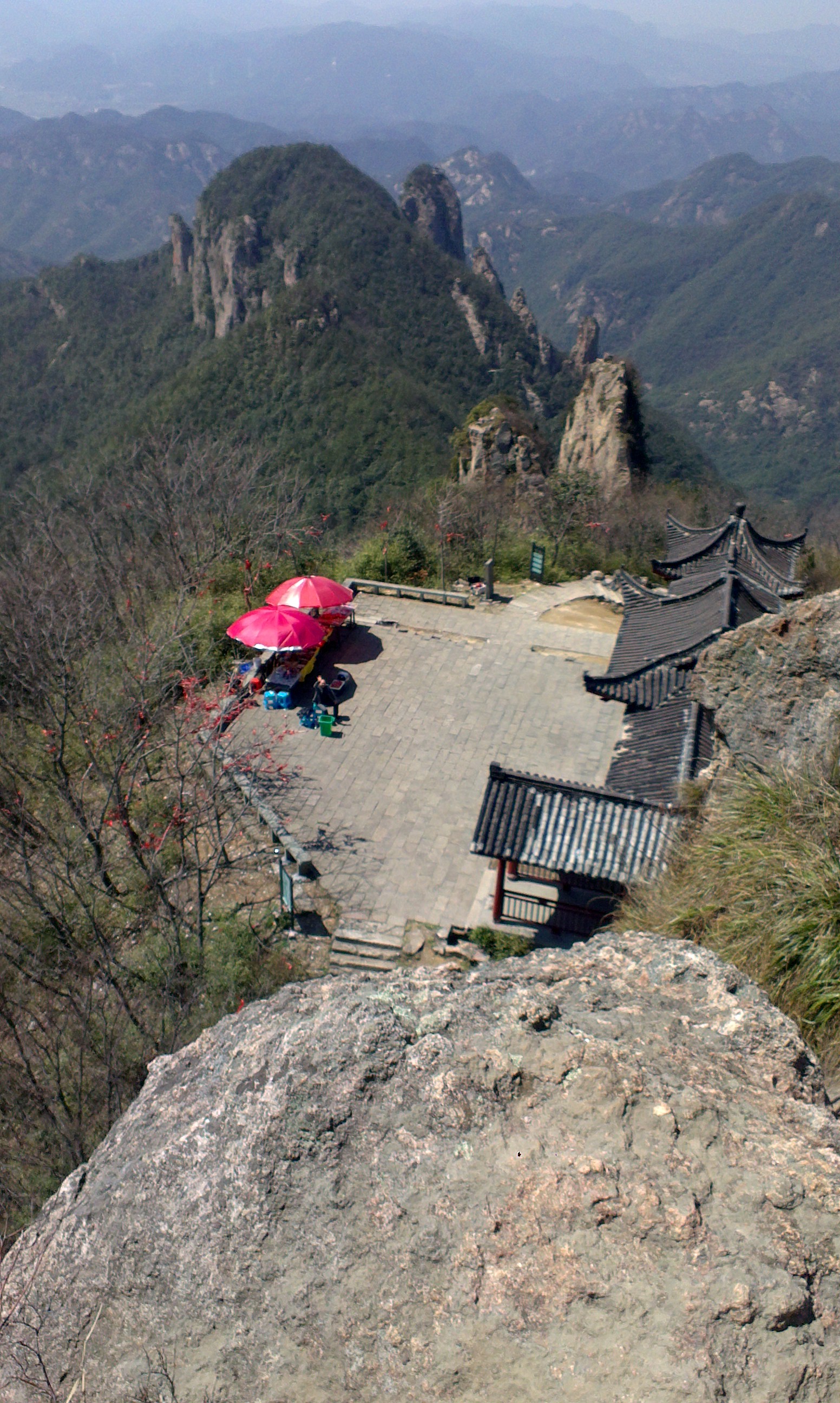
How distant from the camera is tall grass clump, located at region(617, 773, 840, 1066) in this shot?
4.66 meters

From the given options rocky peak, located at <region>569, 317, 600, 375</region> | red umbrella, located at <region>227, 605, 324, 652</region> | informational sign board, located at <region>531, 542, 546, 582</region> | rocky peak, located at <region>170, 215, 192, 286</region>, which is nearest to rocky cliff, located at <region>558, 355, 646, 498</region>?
informational sign board, located at <region>531, 542, 546, 582</region>

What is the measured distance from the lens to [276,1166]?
11.0 feet

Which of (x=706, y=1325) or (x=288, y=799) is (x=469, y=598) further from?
(x=706, y=1325)

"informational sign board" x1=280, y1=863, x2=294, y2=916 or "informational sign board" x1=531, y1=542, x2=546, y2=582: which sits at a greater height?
"informational sign board" x1=531, y1=542, x2=546, y2=582

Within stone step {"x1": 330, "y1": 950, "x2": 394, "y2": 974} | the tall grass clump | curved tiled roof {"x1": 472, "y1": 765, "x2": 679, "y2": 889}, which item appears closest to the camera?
the tall grass clump

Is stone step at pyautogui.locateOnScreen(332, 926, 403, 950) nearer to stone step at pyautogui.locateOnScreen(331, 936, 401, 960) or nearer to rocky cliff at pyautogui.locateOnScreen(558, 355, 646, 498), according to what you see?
stone step at pyautogui.locateOnScreen(331, 936, 401, 960)

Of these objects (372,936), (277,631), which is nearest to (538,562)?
(277,631)

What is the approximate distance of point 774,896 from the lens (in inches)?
205

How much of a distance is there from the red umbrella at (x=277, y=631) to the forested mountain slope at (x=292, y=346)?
113 ft

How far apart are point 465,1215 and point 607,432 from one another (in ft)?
159

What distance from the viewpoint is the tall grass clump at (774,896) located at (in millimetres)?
4660

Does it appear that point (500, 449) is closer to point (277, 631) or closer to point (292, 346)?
point (277, 631)

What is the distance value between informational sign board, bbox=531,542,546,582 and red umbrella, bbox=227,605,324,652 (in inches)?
403

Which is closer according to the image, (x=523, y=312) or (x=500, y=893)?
(x=500, y=893)
